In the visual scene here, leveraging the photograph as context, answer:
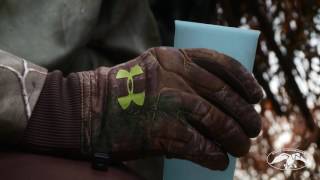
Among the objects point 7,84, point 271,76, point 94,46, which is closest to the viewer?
point 7,84

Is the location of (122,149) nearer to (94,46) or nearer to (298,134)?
(94,46)

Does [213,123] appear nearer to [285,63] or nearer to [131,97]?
[131,97]

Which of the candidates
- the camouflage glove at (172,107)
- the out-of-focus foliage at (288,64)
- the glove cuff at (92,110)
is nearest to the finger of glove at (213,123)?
the camouflage glove at (172,107)

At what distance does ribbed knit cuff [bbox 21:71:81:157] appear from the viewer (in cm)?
104

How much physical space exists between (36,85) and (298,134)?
834mm

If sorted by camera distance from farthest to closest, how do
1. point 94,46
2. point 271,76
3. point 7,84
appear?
1. point 271,76
2. point 94,46
3. point 7,84

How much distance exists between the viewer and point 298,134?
174 cm

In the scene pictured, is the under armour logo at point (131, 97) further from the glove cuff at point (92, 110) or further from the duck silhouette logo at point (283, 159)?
the duck silhouette logo at point (283, 159)

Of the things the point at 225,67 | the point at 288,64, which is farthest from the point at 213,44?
the point at 288,64

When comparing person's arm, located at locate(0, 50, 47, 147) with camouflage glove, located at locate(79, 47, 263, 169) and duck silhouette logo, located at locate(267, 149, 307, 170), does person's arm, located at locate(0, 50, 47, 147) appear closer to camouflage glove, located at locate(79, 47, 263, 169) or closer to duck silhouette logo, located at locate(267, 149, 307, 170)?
camouflage glove, located at locate(79, 47, 263, 169)

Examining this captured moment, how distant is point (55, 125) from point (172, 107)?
0.15 metres

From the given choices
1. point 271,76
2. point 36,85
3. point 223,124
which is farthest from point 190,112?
point 271,76

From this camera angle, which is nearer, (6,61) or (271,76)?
(6,61)

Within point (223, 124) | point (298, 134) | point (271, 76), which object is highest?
point (223, 124)
